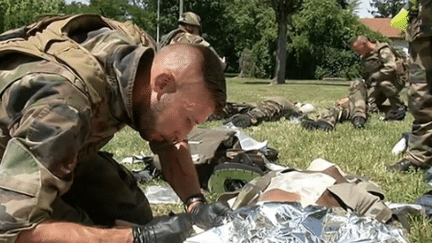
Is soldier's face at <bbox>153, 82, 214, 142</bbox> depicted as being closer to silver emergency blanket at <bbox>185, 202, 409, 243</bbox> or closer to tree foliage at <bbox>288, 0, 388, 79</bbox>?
silver emergency blanket at <bbox>185, 202, 409, 243</bbox>

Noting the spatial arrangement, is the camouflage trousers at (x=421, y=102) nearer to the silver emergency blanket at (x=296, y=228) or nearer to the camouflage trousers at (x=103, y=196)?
the silver emergency blanket at (x=296, y=228)

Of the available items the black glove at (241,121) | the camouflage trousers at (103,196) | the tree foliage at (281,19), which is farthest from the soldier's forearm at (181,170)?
the tree foliage at (281,19)

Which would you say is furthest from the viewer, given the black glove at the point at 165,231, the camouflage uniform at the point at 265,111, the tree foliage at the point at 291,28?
the tree foliage at the point at 291,28

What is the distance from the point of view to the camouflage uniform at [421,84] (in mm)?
4820

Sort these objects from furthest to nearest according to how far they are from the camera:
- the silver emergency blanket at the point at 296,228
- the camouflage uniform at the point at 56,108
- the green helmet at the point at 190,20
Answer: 1. the green helmet at the point at 190,20
2. the silver emergency blanket at the point at 296,228
3. the camouflage uniform at the point at 56,108

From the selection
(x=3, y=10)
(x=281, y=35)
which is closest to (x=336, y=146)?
(x=281, y=35)

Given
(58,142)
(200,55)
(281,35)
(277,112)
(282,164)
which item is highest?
(200,55)

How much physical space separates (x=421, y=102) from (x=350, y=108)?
2883 millimetres

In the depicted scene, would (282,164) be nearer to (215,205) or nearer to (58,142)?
(215,205)

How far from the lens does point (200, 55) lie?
2.32 m

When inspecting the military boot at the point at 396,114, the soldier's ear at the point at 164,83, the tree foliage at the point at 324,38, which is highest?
the soldier's ear at the point at 164,83

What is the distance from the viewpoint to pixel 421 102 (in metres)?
4.98

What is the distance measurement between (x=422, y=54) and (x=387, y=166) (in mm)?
1044

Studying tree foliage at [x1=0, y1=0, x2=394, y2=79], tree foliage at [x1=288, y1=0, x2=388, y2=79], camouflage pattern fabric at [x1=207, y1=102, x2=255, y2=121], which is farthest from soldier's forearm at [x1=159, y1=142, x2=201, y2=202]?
tree foliage at [x1=288, y1=0, x2=388, y2=79]
